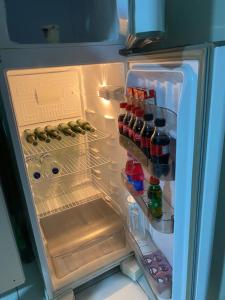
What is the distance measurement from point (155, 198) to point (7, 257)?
2.28 feet

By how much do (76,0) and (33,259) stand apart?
1483 mm

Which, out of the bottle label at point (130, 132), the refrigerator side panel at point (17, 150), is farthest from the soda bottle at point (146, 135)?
the refrigerator side panel at point (17, 150)

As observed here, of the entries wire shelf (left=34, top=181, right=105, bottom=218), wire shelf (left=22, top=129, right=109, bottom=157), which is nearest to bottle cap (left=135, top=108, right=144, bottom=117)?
wire shelf (left=22, top=129, right=109, bottom=157)

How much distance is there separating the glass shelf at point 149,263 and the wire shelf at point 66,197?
482 mm

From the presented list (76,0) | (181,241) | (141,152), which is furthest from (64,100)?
(181,241)

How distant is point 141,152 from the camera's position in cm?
87

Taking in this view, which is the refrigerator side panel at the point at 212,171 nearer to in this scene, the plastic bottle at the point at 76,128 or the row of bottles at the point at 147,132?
the row of bottles at the point at 147,132

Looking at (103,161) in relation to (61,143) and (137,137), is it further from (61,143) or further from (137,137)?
(137,137)

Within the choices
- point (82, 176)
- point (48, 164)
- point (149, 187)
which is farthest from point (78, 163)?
point (149, 187)

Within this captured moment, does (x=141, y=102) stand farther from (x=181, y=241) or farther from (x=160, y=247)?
(x=160, y=247)

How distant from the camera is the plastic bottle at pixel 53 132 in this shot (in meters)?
1.49

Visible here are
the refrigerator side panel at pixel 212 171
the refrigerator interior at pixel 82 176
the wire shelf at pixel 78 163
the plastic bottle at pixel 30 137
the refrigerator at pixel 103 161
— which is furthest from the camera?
the wire shelf at pixel 78 163

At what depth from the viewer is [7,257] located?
3.23 feet

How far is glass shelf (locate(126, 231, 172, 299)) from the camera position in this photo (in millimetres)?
987
